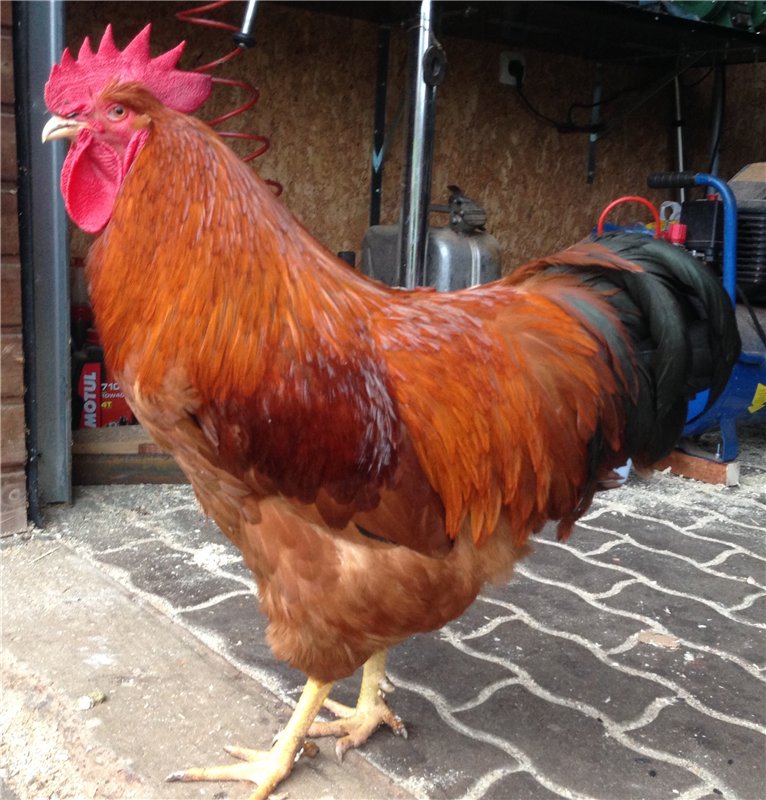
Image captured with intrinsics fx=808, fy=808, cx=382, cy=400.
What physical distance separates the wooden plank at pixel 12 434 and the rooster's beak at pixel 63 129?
1931 mm

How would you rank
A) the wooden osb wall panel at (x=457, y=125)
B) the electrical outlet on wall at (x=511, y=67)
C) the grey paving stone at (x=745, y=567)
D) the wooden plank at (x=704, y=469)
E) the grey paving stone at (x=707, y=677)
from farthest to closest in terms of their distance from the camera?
1. the electrical outlet on wall at (x=511, y=67)
2. the wooden osb wall panel at (x=457, y=125)
3. the wooden plank at (x=704, y=469)
4. the grey paving stone at (x=745, y=567)
5. the grey paving stone at (x=707, y=677)

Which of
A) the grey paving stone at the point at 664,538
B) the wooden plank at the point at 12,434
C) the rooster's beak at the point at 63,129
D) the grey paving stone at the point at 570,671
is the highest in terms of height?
the rooster's beak at the point at 63,129

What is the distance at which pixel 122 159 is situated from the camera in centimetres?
197

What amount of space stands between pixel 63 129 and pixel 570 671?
7.72 feet

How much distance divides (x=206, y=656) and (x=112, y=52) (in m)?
1.93

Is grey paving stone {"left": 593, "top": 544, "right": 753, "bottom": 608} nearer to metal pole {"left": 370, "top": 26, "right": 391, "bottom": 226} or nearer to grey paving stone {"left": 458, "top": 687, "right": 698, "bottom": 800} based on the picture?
grey paving stone {"left": 458, "top": 687, "right": 698, "bottom": 800}

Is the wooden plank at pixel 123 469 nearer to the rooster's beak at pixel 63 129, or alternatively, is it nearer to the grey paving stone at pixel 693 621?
the grey paving stone at pixel 693 621

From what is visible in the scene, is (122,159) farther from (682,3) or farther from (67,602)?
(682,3)

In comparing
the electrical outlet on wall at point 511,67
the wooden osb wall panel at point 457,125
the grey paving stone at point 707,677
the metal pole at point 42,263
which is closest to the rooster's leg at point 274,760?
the grey paving stone at point 707,677

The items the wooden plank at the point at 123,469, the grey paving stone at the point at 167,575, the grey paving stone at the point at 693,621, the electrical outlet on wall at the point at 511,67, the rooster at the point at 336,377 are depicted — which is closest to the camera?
the rooster at the point at 336,377

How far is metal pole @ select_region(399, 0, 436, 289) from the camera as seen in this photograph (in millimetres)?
3879

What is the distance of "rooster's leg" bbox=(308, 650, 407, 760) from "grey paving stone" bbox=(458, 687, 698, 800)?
260 millimetres

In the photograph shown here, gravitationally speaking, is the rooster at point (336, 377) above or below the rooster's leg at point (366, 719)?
above

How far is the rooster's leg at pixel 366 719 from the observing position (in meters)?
2.40
